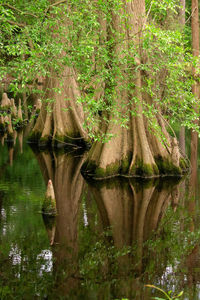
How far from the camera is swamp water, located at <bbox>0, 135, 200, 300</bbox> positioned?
23.2ft

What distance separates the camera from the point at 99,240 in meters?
9.20

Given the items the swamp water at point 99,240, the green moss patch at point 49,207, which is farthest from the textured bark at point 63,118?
the green moss patch at point 49,207

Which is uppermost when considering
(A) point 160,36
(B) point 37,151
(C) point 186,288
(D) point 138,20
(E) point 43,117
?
(D) point 138,20

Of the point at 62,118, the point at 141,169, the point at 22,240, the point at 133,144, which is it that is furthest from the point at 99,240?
the point at 62,118

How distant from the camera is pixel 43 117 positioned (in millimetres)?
22500

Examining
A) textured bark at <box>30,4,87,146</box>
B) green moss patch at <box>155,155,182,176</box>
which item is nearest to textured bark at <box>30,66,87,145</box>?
textured bark at <box>30,4,87,146</box>

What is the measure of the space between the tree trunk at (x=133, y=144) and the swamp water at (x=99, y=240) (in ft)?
1.67

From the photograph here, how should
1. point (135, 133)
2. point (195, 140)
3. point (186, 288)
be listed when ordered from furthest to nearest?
point (195, 140) → point (135, 133) → point (186, 288)

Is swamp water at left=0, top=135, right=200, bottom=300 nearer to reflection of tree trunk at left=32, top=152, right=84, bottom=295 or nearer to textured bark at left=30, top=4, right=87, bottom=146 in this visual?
reflection of tree trunk at left=32, top=152, right=84, bottom=295

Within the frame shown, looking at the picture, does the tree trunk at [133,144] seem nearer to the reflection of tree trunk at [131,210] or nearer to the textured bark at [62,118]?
the reflection of tree trunk at [131,210]

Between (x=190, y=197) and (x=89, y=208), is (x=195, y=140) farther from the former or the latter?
(x=89, y=208)

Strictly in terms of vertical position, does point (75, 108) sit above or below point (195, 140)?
above

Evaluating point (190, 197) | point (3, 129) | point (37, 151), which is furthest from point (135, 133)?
point (3, 129)

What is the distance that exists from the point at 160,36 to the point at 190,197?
170 inches
